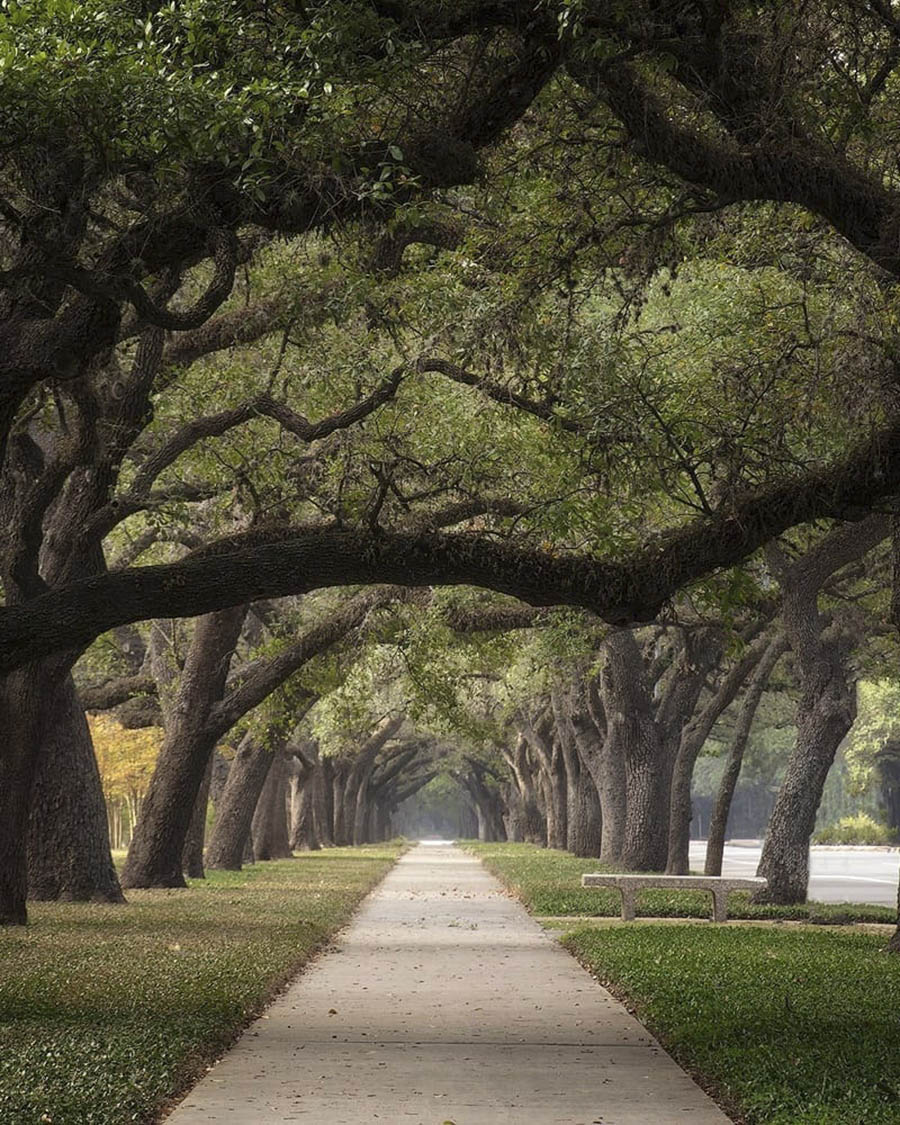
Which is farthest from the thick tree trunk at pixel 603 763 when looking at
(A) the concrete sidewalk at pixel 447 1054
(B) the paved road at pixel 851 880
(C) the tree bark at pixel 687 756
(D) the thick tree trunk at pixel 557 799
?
(A) the concrete sidewalk at pixel 447 1054

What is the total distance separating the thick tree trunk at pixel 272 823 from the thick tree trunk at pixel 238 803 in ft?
26.4

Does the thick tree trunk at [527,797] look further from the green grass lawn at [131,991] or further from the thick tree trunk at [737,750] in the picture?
the green grass lawn at [131,991]

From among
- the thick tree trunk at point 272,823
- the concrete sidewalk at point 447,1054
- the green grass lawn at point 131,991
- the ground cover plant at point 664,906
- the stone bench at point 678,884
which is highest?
the thick tree trunk at point 272,823

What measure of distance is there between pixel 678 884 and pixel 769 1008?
913 centimetres

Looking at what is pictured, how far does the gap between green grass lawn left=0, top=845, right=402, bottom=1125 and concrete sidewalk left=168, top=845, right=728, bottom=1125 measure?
233mm

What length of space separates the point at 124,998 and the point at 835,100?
25.3ft

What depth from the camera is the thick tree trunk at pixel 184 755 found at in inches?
972

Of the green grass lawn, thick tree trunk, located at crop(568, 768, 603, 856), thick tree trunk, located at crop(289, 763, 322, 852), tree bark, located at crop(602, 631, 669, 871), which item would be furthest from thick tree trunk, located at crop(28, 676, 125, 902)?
thick tree trunk, located at crop(289, 763, 322, 852)

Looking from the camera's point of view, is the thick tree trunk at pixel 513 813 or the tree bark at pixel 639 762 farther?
the thick tree trunk at pixel 513 813

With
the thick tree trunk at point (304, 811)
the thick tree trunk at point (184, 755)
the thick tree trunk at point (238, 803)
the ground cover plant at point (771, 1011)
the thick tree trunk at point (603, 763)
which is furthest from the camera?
the thick tree trunk at point (304, 811)

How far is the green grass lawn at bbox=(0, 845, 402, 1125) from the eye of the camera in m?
7.67

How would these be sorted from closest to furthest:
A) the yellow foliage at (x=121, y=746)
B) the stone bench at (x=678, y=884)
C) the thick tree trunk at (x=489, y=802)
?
the stone bench at (x=678, y=884)
the yellow foliage at (x=121, y=746)
the thick tree trunk at (x=489, y=802)

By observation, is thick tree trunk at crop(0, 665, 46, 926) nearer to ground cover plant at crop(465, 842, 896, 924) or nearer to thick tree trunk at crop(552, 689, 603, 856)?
ground cover plant at crop(465, 842, 896, 924)

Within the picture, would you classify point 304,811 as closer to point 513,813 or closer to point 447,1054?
point 513,813
